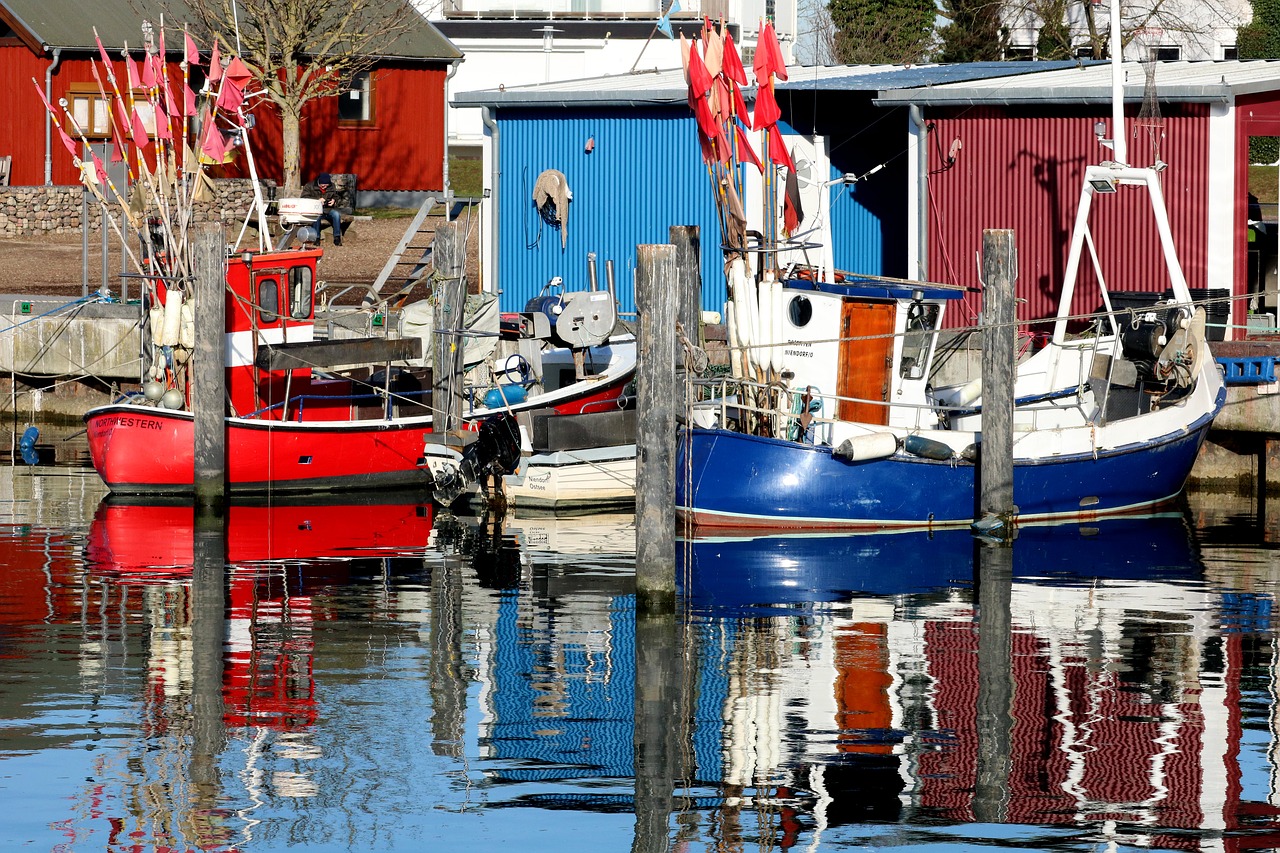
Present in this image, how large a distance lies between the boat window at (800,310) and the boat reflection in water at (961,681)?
2032 millimetres

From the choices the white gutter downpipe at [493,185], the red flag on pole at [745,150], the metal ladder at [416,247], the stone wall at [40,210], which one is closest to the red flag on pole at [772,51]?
the red flag on pole at [745,150]

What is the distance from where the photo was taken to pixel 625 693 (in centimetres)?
1185

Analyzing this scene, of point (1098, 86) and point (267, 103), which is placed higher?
point (267, 103)

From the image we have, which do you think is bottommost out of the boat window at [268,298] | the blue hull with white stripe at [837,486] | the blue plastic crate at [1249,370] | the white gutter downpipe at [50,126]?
the blue hull with white stripe at [837,486]

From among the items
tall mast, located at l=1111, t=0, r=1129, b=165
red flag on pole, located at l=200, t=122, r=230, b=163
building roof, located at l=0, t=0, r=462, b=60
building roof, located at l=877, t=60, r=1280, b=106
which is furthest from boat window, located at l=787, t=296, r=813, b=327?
building roof, located at l=0, t=0, r=462, b=60

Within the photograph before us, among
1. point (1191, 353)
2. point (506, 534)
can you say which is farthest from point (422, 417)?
point (1191, 353)

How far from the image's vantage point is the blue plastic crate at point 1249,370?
65.9ft

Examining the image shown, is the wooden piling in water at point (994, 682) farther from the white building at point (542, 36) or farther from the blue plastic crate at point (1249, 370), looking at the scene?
the white building at point (542, 36)

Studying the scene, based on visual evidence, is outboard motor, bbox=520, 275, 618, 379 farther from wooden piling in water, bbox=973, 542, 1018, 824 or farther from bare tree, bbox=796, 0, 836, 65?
bare tree, bbox=796, 0, 836, 65

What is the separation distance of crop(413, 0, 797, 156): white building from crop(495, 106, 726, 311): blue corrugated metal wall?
20252 mm

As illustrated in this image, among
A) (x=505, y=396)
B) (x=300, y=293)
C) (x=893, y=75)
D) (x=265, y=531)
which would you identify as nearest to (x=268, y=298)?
(x=300, y=293)

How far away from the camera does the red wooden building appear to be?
3647 cm

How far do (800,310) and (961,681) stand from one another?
20.9 feet

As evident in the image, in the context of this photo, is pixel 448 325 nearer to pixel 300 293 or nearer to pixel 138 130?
pixel 300 293
